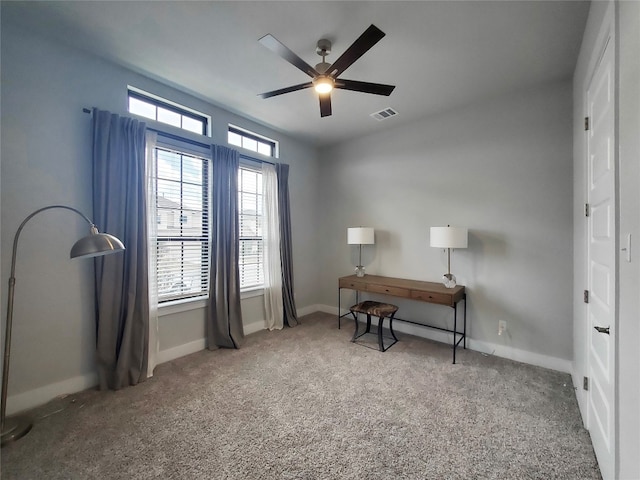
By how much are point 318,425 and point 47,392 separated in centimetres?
218

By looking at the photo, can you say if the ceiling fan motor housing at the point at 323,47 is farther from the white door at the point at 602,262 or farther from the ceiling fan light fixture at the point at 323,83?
the white door at the point at 602,262

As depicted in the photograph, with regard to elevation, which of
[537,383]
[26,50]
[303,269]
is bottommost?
[537,383]

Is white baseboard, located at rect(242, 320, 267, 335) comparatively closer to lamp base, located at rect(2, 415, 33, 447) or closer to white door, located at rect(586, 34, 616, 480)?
lamp base, located at rect(2, 415, 33, 447)

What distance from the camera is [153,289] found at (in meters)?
2.62

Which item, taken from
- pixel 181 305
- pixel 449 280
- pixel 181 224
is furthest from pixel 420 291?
pixel 181 224

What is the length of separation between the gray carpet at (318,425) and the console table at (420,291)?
47cm

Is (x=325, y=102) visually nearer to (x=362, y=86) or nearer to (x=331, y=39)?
(x=362, y=86)

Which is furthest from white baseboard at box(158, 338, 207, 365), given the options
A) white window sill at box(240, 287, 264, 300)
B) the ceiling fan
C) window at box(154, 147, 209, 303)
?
the ceiling fan

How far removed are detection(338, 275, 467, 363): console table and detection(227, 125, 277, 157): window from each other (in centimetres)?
223

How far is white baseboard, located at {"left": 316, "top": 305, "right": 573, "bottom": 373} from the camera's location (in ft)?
8.63

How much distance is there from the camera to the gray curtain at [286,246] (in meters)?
3.90

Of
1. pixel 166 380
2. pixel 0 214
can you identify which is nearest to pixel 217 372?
pixel 166 380

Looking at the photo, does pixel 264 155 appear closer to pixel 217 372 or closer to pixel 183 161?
pixel 183 161

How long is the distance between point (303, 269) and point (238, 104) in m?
2.55
